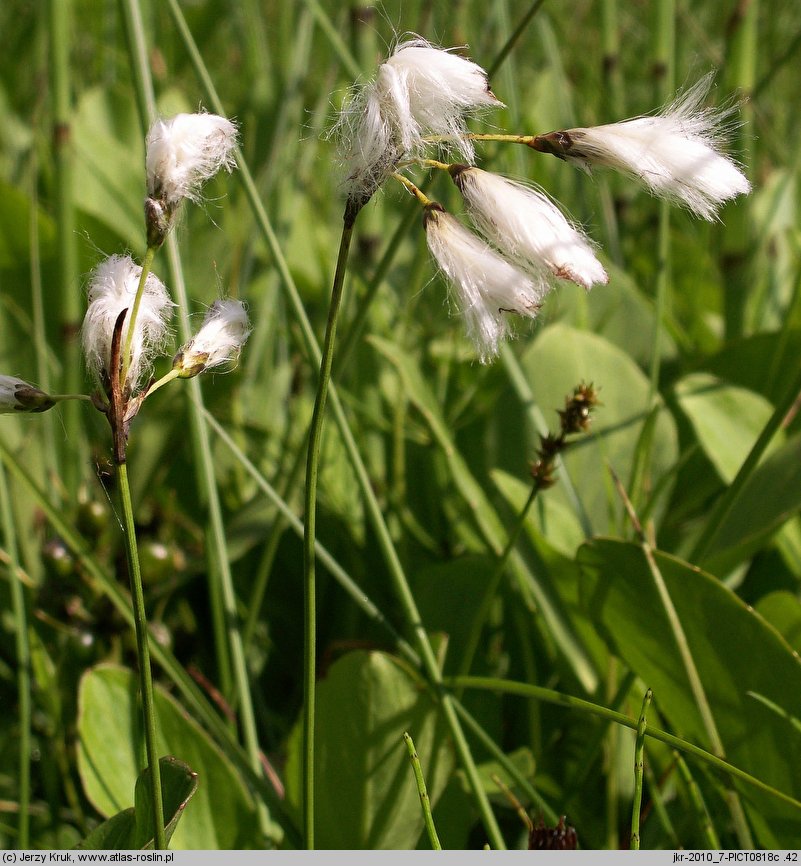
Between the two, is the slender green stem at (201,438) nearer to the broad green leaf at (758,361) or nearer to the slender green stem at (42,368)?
the slender green stem at (42,368)

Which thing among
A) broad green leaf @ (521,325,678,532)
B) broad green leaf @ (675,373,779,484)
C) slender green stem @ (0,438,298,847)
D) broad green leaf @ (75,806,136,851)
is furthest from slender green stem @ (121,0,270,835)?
broad green leaf @ (675,373,779,484)

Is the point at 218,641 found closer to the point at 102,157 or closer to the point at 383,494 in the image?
the point at 383,494

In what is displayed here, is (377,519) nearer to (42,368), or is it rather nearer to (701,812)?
(701,812)

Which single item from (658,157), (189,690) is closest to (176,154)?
(658,157)

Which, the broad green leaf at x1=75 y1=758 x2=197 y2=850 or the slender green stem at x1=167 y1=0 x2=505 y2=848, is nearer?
the broad green leaf at x1=75 y1=758 x2=197 y2=850

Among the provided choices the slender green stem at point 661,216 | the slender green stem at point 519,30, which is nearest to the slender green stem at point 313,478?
the slender green stem at point 519,30

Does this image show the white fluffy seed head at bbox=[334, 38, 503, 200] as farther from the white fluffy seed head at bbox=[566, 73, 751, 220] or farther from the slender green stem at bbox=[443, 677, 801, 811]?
the slender green stem at bbox=[443, 677, 801, 811]
